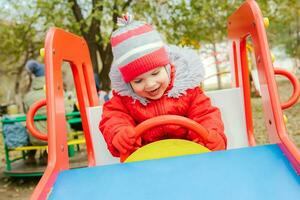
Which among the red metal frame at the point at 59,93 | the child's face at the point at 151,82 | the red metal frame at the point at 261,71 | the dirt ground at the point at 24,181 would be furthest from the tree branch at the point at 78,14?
the child's face at the point at 151,82

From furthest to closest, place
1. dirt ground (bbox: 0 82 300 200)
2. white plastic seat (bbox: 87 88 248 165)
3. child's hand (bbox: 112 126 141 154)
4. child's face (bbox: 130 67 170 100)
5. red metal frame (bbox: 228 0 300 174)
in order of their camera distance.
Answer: dirt ground (bbox: 0 82 300 200), white plastic seat (bbox: 87 88 248 165), child's face (bbox: 130 67 170 100), child's hand (bbox: 112 126 141 154), red metal frame (bbox: 228 0 300 174)

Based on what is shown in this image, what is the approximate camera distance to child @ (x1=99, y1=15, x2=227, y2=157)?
2.00m

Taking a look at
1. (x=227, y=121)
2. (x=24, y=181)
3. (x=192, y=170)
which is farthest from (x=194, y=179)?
(x=24, y=181)

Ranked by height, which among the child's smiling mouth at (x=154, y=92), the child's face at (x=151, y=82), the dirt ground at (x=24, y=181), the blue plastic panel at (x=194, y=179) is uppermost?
the child's face at (x=151, y=82)

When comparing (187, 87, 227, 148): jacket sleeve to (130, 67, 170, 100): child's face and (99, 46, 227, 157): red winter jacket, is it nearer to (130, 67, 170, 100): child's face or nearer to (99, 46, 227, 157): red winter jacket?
(99, 46, 227, 157): red winter jacket

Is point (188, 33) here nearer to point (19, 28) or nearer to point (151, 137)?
point (19, 28)

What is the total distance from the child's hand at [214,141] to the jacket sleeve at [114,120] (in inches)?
14.5

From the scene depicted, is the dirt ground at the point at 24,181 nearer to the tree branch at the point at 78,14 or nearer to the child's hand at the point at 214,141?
the tree branch at the point at 78,14

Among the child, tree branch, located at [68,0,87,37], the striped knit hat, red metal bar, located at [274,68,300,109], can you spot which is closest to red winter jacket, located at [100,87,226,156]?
the child

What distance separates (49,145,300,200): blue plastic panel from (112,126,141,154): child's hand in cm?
29

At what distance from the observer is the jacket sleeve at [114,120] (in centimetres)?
209

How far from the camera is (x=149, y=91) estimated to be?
2.07m

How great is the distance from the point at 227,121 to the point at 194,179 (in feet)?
3.93

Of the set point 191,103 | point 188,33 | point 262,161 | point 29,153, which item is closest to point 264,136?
point 188,33
